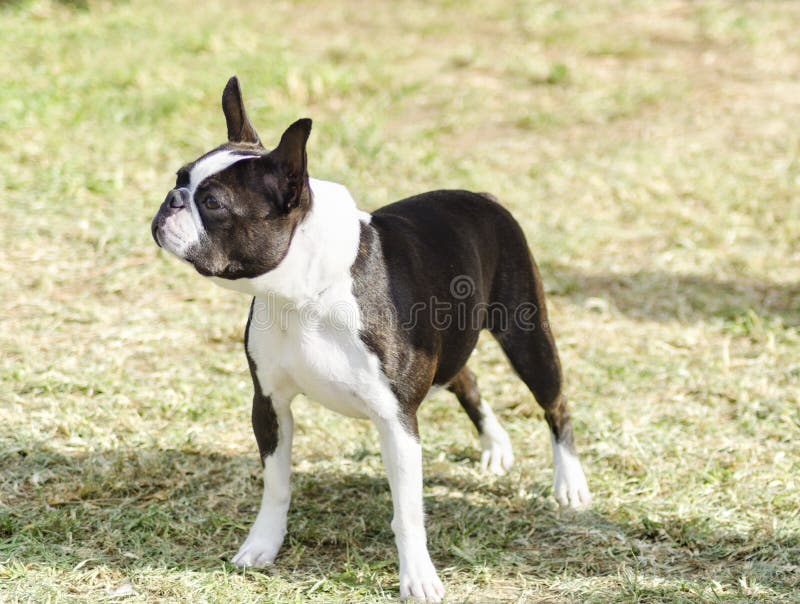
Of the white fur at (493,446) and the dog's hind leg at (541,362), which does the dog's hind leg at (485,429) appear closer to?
the white fur at (493,446)

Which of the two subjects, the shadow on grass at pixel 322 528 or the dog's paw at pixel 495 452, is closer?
the shadow on grass at pixel 322 528

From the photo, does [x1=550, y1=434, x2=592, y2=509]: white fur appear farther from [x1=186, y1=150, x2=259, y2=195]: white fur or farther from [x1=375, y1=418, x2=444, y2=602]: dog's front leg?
[x1=186, y1=150, x2=259, y2=195]: white fur

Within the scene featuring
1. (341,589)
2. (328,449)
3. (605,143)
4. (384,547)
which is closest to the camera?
(341,589)

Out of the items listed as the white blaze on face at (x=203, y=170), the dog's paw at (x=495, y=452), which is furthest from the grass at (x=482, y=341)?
the white blaze on face at (x=203, y=170)

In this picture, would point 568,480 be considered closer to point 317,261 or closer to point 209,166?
point 317,261

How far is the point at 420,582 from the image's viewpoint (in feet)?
12.2

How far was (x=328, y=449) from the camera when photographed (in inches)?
195

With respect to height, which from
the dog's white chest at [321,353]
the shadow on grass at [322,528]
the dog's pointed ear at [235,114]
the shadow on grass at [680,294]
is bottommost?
the shadow on grass at [322,528]

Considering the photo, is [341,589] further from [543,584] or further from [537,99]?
[537,99]

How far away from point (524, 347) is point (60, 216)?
411 centimetres

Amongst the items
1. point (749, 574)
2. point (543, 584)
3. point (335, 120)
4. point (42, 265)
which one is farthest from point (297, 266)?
point (335, 120)

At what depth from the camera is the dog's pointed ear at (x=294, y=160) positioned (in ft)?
10.4

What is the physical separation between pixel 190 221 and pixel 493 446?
206 centimetres

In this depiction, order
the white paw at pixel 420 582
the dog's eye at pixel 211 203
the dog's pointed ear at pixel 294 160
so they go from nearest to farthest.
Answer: the dog's pointed ear at pixel 294 160 → the dog's eye at pixel 211 203 → the white paw at pixel 420 582
